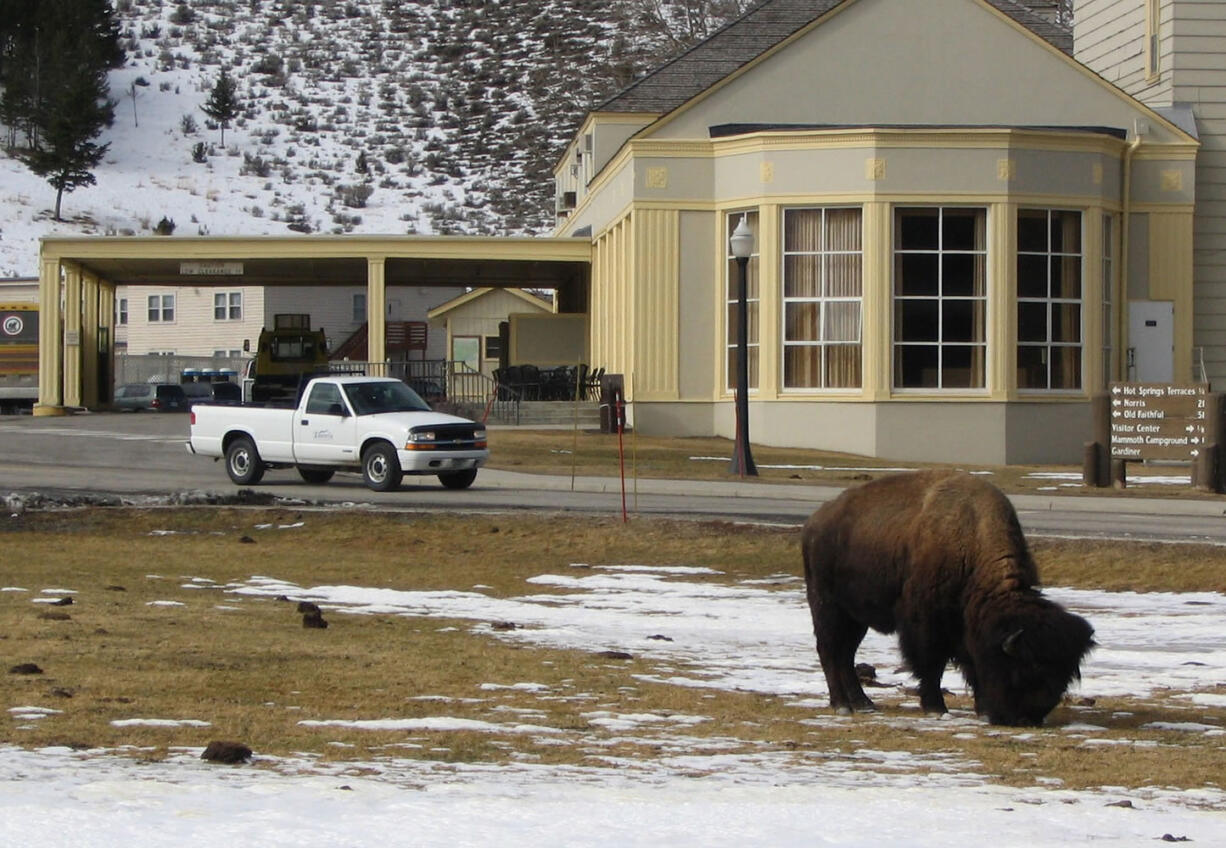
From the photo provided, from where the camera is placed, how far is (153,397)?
64.0 m

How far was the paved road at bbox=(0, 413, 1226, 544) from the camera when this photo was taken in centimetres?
2283

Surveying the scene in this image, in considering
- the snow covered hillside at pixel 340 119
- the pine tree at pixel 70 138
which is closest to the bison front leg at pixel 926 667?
Result: the snow covered hillside at pixel 340 119

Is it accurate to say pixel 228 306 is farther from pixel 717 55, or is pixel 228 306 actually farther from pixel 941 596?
pixel 941 596

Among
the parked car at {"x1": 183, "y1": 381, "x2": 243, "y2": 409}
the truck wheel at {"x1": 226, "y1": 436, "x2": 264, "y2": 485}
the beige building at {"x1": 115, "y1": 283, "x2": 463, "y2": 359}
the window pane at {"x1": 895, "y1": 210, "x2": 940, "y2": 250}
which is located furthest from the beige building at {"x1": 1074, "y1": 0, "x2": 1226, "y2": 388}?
the beige building at {"x1": 115, "y1": 283, "x2": 463, "y2": 359}

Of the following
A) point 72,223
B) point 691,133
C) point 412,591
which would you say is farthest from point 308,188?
point 412,591

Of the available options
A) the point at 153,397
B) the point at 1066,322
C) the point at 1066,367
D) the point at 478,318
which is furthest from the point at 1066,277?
the point at 478,318

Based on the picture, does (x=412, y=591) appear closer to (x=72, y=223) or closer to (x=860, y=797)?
(x=860, y=797)

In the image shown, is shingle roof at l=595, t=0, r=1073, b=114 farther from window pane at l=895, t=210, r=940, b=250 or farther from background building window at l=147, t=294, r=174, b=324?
background building window at l=147, t=294, r=174, b=324

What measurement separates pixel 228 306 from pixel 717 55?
42.0 m

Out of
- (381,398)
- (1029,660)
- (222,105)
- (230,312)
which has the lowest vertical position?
(1029,660)

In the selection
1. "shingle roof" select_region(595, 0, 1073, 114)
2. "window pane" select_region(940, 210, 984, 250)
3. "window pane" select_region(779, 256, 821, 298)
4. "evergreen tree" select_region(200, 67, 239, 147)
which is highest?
"evergreen tree" select_region(200, 67, 239, 147)

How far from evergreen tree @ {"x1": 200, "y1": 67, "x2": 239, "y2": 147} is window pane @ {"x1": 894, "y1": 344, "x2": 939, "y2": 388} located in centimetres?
9726

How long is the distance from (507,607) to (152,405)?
1938 inches

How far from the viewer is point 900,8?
1658 inches
